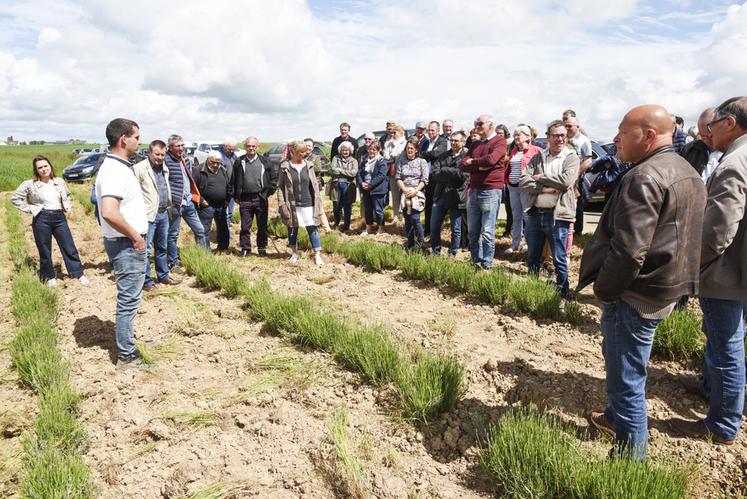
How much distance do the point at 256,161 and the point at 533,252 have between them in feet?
15.8

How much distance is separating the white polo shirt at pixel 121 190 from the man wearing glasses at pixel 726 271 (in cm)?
406

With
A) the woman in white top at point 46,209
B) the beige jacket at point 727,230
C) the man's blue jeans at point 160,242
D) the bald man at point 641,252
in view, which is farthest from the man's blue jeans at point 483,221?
the woman in white top at point 46,209

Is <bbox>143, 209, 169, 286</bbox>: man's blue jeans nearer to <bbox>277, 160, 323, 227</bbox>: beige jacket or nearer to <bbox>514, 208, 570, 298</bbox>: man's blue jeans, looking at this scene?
<bbox>277, 160, 323, 227</bbox>: beige jacket

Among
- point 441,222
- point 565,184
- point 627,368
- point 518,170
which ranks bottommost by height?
point 627,368

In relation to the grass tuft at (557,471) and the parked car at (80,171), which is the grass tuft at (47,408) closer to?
the grass tuft at (557,471)

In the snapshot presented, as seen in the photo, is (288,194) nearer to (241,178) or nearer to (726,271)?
(241,178)

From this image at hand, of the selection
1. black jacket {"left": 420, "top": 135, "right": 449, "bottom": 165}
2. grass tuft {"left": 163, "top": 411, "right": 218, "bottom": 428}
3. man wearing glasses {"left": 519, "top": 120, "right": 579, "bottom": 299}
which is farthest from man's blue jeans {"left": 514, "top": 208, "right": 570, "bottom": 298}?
grass tuft {"left": 163, "top": 411, "right": 218, "bottom": 428}

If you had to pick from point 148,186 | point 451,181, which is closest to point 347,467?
point 148,186

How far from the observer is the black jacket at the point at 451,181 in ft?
23.1

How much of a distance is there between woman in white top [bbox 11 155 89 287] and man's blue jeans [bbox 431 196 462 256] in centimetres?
513

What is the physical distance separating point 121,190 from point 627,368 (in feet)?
12.2

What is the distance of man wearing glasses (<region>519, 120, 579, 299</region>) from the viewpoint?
5.06 metres

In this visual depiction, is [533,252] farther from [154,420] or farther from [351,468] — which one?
[154,420]

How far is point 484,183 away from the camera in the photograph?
609cm
